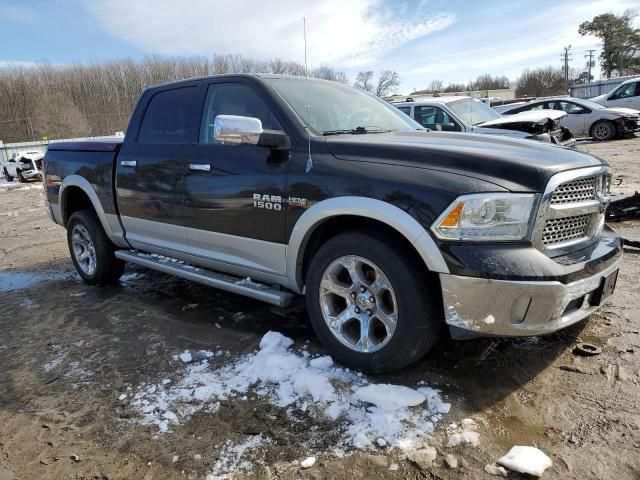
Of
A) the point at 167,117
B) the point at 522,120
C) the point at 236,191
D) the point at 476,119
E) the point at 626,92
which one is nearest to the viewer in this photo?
the point at 236,191

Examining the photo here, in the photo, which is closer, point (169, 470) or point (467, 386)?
point (169, 470)

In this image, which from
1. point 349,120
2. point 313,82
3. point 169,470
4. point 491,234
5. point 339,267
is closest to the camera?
point 169,470

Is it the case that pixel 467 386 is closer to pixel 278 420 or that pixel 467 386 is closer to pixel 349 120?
pixel 278 420

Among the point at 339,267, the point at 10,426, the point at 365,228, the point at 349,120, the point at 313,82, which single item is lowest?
the point at 10,426

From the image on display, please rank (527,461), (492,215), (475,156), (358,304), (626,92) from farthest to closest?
(626,92) < (358,304) < (475,156) < (492,215) < (527,461)

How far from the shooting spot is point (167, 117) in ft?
13.8

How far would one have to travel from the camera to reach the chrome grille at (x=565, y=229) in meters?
2.58

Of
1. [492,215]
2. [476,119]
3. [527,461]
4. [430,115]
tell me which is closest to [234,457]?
[527,461]

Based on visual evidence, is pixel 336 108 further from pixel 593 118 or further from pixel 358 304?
pixel 593 118

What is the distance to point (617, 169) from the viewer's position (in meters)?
10.5

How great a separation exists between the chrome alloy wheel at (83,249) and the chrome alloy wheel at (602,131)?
17.0 meters

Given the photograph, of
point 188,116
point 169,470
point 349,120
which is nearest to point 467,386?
point 169,470

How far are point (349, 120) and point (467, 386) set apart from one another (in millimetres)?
2034

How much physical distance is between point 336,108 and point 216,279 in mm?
1584
